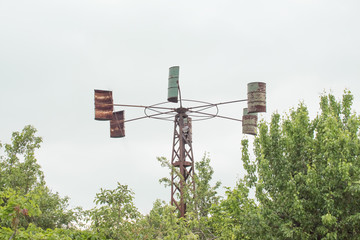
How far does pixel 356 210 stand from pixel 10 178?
52.3ft

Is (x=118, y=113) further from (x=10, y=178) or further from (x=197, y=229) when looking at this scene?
(x=197, y=229)

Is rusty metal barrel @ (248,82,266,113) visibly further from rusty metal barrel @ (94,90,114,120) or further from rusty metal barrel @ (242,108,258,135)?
rusty metal barrel @ (94,90,114,120)

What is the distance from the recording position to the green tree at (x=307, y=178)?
591 inches

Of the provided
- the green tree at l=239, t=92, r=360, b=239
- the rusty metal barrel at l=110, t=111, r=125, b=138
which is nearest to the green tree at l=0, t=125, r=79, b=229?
the rusty metal barrel at l=110, t=111, r=125, b=138

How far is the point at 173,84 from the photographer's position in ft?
71.4

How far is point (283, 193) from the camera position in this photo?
52.1ft

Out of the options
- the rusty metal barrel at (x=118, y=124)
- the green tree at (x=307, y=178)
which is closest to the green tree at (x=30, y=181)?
the rusty metal barrel at (x=118, y=124)

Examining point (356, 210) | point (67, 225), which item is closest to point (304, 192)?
point (356, 210)

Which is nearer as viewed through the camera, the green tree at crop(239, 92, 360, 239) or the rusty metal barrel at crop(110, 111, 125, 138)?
the green tree at crop(239, 92, 360, 239)

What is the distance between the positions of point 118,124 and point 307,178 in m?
11.9

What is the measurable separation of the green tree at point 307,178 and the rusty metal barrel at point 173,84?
17.0ft

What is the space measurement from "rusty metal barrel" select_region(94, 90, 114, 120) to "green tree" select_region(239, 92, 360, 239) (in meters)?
8.43

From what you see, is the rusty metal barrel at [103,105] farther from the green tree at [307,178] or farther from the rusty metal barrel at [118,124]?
the green tree at [307,178]

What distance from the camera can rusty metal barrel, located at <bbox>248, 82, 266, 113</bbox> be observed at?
22164 mm
